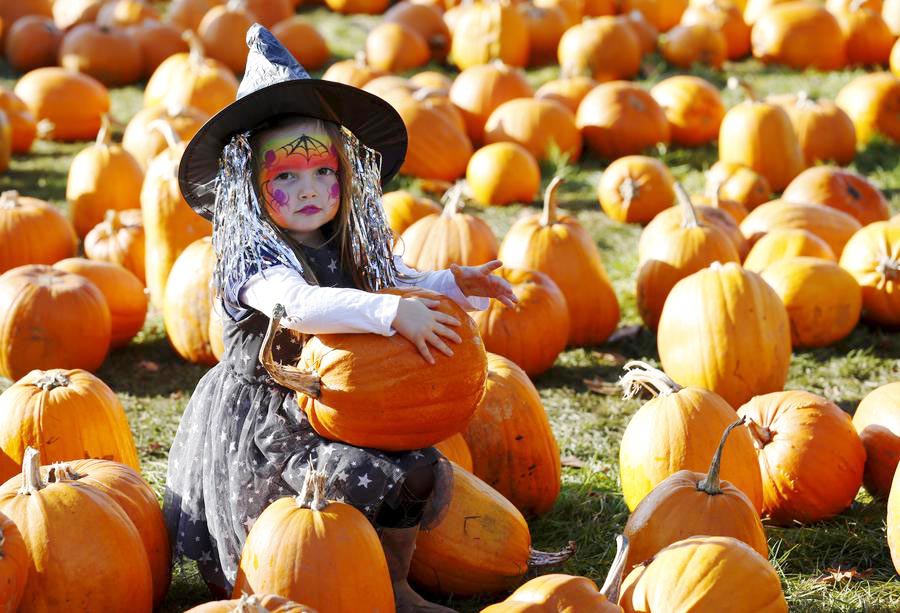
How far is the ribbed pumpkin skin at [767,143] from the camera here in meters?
7.79

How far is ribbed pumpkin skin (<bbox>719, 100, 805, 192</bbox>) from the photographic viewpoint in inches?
307

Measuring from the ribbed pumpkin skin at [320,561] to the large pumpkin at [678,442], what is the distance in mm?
1286

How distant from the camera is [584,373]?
221 inches

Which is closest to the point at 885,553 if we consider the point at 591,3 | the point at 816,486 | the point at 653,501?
the point at 816,486

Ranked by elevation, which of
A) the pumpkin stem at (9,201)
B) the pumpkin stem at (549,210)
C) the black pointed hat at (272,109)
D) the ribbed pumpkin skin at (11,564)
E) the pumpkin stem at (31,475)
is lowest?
the ribbed pumpkin skin at (11,564)

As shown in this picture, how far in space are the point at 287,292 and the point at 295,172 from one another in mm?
461

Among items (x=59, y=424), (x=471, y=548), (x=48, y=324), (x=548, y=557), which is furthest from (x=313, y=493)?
(x=48, y=324)

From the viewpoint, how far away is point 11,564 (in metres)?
2.94

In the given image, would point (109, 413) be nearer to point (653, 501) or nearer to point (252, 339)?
point (252, 339)

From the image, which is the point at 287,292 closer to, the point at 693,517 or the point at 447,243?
the point at 693,517

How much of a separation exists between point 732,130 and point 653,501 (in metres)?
4.93

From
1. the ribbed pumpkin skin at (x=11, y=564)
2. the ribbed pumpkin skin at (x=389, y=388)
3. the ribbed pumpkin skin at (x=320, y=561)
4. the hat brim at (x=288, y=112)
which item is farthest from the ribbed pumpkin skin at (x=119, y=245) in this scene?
the ribbed pumpkin skin at (x=320, y=561)

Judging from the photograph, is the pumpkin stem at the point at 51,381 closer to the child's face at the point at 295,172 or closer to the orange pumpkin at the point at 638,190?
the child's face at the point at 295,172

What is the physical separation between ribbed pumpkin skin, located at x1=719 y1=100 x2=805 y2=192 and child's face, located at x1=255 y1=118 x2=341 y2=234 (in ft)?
15.9
